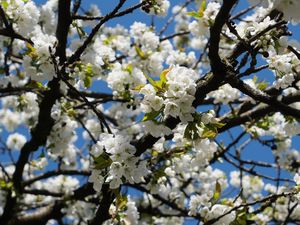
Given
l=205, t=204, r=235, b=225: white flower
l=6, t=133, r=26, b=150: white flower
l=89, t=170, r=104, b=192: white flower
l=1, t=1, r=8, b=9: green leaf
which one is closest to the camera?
l=89, t=170, r=104, b=192: white flower

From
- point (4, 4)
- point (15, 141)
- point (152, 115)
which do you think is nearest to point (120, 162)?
point (152, 115)

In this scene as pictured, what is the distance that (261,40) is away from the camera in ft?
7.49

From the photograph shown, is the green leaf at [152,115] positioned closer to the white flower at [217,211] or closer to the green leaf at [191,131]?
the green leaf at [191,131]

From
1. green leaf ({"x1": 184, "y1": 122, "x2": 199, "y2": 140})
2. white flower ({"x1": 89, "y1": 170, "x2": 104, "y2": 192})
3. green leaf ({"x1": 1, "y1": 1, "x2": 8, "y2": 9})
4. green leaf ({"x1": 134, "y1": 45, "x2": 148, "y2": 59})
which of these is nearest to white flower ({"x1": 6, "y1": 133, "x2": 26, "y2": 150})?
green leaf ({"x1": 134, "y1": 45, "x2": 148, "y2": 59})

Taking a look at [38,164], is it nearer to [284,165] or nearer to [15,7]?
[15,7]

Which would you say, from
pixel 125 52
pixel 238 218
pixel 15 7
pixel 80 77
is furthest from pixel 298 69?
pixel 125 52

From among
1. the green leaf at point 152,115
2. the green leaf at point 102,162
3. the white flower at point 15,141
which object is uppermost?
the white flower at point 15,141

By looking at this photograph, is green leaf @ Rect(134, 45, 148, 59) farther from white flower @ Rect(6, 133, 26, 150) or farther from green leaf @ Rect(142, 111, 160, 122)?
white flower @ Rect(6, 133, 26, 150)

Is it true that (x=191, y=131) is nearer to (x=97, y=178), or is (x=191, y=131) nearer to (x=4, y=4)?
(x=97, y=178)

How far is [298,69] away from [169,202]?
93.9 inches

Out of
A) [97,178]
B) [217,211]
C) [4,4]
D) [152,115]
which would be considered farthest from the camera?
[4,4]

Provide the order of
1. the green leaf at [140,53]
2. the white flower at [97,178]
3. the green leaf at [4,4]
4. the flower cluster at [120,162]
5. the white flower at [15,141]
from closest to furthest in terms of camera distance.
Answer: the flower cluster at [120,162], the white flower at [97,178], the green leaf at [4,4], the green leaf at [140,53], the white flower at [15,141]

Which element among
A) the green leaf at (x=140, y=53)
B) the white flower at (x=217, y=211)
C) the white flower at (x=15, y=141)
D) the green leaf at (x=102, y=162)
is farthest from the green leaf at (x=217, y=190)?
the white flower at (x=15, y=141)

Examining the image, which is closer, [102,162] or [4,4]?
[102,162]
